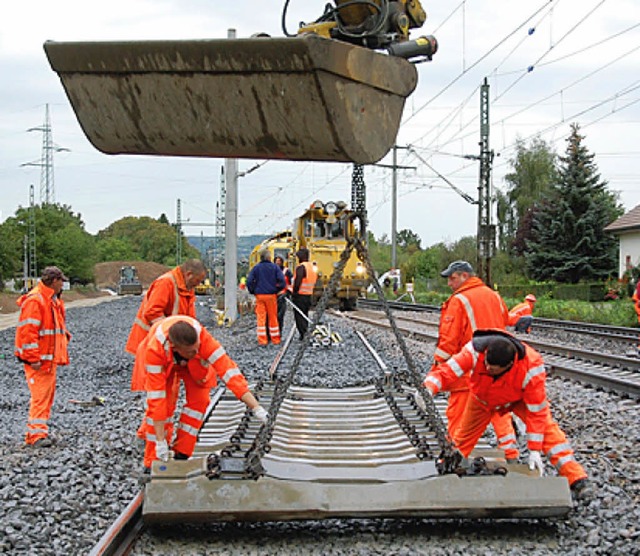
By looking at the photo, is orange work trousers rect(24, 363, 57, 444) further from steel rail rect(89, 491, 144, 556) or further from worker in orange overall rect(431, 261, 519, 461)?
worker in orange overall rect(431, 261, 519, 461)

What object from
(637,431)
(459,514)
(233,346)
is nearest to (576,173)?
(233,346)

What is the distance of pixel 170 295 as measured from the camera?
641 cm

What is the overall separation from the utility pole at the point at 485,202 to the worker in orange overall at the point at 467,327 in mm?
18202

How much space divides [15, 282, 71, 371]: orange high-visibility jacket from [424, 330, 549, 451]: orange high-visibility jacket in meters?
3.76

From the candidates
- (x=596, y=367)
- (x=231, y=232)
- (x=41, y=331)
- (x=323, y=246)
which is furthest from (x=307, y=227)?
(x=41, y=331)

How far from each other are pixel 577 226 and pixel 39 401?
35711 millimetres

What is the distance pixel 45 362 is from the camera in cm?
734

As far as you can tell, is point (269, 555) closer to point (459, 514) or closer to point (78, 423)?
point (459, 514)

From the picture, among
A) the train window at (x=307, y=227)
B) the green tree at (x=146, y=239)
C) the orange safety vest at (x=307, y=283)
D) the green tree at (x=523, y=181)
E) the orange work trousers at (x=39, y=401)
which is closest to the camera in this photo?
the orange work trousers at (x=39, y=401)

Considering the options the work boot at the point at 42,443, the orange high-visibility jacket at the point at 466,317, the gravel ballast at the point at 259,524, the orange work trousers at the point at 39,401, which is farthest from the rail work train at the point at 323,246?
the orange high-visibility jacket at the point at 466,317

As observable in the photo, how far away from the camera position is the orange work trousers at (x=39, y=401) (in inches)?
282

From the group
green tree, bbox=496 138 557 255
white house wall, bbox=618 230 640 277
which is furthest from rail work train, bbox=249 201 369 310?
green tree, bbox=496 138 557 255

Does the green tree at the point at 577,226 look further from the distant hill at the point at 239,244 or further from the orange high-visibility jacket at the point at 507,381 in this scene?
the orange high-visibility jacket at the point at 507,381

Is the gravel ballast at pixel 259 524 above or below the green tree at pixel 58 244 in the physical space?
below
